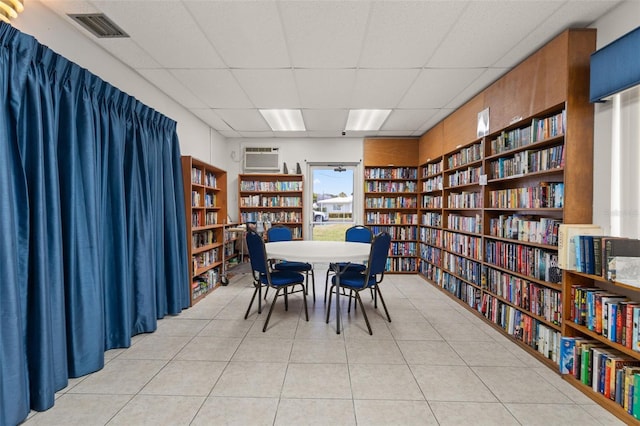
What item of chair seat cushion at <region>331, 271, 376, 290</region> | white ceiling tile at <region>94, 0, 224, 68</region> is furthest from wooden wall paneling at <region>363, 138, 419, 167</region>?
white ceiling tile at <region>94, 0, 224, 68</region>

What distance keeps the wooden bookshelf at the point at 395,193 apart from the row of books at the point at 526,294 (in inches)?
92.4

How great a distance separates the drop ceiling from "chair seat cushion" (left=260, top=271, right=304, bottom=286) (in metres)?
2.27

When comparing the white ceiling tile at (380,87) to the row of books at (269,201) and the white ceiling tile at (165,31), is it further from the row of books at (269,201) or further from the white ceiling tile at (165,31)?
the row of books at (269,201)

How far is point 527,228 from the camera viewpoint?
9.09 feet

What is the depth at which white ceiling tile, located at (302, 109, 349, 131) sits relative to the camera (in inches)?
172

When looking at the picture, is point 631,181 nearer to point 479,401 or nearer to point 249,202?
point 479,401

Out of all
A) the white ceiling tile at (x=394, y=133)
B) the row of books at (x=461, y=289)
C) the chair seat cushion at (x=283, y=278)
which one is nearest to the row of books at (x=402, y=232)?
the row of books at (x=461, y=289)

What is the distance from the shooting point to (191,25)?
233 centimetres

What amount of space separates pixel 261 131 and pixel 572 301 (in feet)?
16.7

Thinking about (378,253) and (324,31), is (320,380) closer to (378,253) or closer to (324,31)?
(378,253)

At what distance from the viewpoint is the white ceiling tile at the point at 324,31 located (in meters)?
2.11

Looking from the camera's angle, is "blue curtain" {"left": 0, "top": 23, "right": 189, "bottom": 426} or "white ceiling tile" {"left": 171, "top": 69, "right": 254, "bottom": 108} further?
"white ceiling tile" {"left": 171, "top": 69, "right": 254, "bottom": 108}

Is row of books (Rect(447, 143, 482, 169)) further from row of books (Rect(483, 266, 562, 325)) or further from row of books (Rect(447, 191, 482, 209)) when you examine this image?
row of books (Rect(483, 266, 562, 325))

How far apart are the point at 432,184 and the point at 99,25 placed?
504 cm
